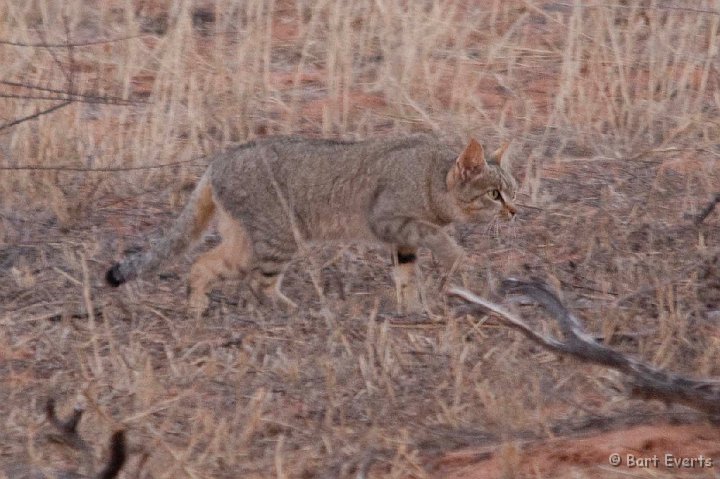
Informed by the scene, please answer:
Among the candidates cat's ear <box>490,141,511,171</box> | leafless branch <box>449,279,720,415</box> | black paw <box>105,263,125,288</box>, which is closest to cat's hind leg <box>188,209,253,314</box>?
black paw <box>105,263,125,288</box>

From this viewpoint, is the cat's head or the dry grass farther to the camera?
the cat's head

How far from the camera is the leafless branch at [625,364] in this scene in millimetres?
5043

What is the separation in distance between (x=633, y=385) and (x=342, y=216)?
118 inches

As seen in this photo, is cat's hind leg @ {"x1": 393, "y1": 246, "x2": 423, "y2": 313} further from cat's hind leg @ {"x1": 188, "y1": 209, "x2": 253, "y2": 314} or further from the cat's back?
cat's hind leg @ {"x1": 188, "y1": 209, "x2": 253, "y2": 314}

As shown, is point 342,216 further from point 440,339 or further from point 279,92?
point 279,92

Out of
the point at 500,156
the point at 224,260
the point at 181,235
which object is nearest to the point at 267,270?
the point at 224,260

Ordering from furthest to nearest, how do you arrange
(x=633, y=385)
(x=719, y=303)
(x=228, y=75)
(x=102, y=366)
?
(x=228, y=75) < (x=719, y=303) < (x=102, y=366) < (x=633, y=385)

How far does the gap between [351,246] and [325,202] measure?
0.57 meters

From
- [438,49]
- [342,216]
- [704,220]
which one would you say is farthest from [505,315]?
[438,49]

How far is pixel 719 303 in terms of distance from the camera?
6.89m

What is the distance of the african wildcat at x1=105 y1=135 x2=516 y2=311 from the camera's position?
774cm

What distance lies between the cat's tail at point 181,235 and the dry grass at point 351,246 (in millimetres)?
146

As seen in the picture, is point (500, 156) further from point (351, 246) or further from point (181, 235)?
point (181, 235)

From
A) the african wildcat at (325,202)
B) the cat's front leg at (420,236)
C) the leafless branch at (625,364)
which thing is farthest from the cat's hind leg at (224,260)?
the leafless branch at (625,364)
